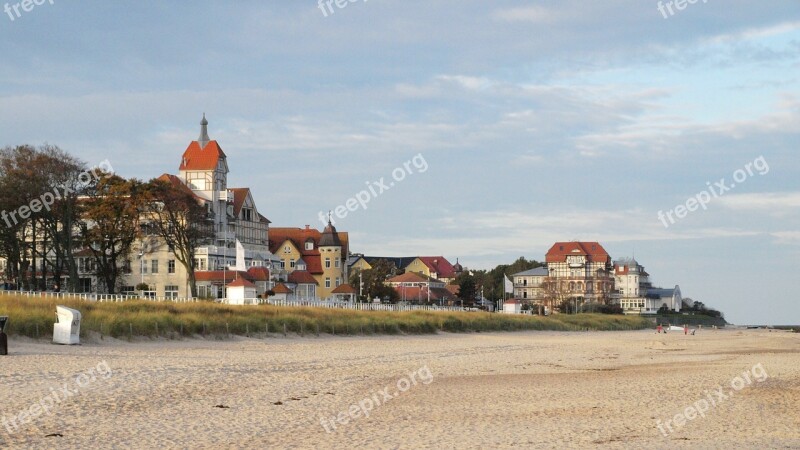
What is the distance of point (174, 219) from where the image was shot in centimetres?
7019

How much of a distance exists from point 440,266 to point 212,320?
12545 cm

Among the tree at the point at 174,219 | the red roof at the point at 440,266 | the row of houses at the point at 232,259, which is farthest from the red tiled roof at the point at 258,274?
the red roof at the point at 440,266

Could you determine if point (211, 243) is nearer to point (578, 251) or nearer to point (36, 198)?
point (36, 198)

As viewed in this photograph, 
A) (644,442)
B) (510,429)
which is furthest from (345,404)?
(644,442)

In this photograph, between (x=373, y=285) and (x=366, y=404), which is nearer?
(x=366, y=404)

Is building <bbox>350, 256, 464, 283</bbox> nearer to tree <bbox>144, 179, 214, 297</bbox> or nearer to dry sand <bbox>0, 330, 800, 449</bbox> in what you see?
tree <bbox>144, 179, 214, 297</bbox>

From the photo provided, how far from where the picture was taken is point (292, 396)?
19.5 metres

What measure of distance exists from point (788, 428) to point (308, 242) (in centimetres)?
9466

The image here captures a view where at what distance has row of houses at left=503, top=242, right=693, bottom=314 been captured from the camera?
139 meters

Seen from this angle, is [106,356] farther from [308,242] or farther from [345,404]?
[308,242]

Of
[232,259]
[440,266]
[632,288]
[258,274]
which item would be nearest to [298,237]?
[232,259]

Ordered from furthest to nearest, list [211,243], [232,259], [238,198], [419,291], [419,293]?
[419,291], [419,293], [238,198], [232,259], [211,243]

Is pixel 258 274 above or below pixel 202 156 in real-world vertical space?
below

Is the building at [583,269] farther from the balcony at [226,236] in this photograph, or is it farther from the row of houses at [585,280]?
the balcony at [226,236]
